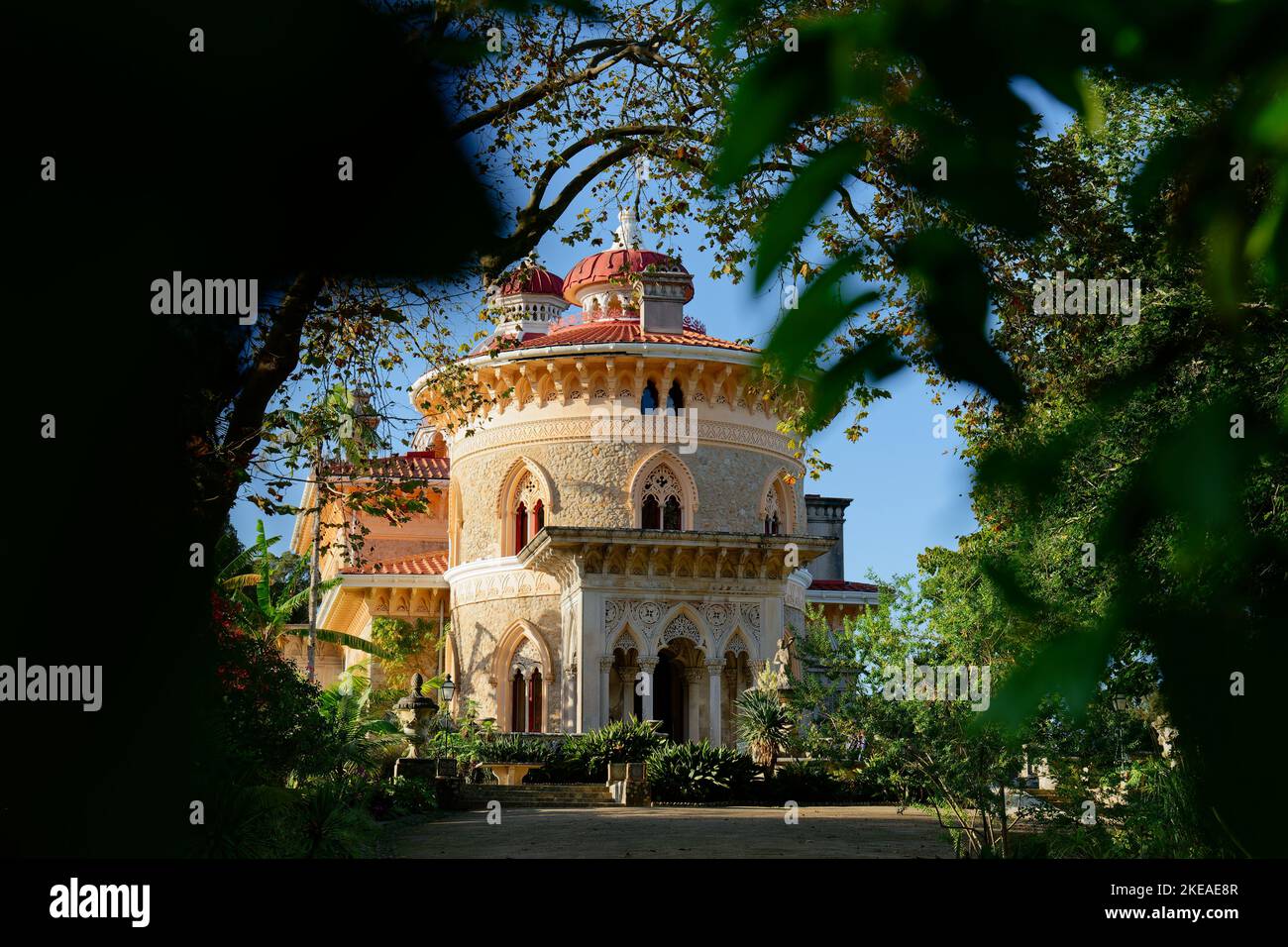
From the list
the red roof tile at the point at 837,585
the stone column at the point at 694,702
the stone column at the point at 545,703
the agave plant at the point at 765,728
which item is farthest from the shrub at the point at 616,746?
the red roof tile at the point at 837,585

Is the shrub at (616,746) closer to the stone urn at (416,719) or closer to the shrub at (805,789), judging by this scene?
the shrub at (805,789)

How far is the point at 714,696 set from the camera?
2886 cm

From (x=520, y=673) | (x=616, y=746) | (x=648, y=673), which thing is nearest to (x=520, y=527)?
(x=520, y=673)

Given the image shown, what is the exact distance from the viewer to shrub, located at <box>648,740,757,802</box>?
21.2m

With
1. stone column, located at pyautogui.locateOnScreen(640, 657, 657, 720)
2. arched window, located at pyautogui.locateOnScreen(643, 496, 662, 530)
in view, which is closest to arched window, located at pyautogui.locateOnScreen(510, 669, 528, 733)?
stone column, located at pyautogui.locateOnScreen(640, 657, 657, 720)

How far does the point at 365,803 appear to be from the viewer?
1602 centimetres

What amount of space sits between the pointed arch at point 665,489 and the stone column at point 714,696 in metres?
3.37

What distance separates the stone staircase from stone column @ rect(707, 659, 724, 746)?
22.1ft

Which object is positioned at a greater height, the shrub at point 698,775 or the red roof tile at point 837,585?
the red roof tile at point 837,585

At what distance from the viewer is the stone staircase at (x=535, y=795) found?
20.0 m
